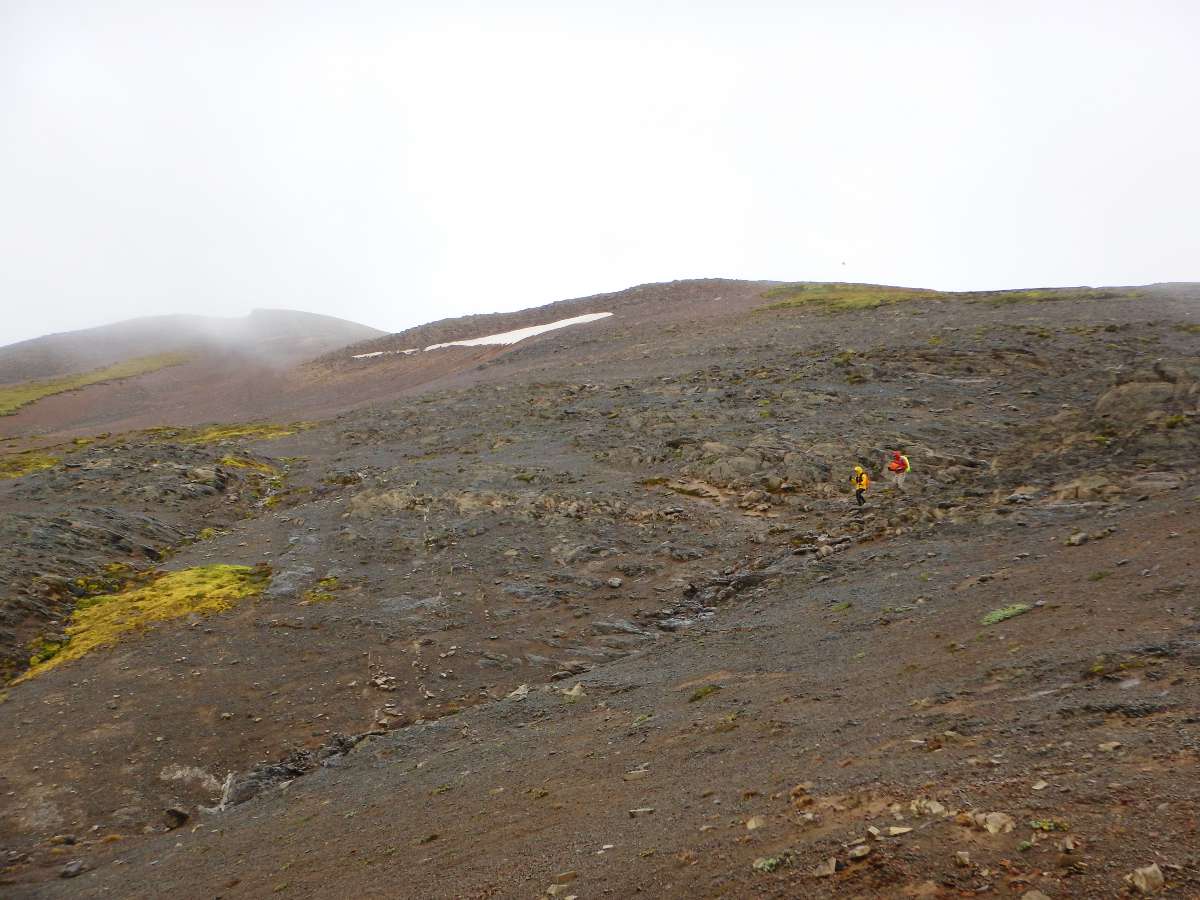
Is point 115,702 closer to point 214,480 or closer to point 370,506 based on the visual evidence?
point 370,506

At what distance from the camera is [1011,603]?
12.9 metres

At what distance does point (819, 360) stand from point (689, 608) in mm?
18755

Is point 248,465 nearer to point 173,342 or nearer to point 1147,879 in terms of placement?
point 1147,879

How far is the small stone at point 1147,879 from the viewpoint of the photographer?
5.23 metres

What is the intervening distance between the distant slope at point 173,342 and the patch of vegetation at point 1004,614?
67282 millimetres

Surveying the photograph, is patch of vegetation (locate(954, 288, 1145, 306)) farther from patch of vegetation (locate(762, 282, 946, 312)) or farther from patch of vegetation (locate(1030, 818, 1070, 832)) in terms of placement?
patch of vegetation (locate(1030, 818, 1070, 832))

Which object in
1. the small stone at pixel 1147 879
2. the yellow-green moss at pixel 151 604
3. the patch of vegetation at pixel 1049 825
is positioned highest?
the small stone at pixel 1147 879

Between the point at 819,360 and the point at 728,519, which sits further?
the point at 819,360

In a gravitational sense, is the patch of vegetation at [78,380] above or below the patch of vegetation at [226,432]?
above

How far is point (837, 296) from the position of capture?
51.8m

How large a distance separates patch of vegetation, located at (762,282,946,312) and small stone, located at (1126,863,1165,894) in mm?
40867

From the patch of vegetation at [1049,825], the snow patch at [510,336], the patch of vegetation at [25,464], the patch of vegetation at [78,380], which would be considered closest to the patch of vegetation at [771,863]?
the patch of vegetation at [1049,825]

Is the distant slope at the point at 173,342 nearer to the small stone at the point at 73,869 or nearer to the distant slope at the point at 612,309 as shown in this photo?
the distant slope at the point at 612,309

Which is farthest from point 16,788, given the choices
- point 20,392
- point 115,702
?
point 20,392
